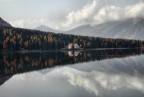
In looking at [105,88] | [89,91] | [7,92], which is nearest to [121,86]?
[105,88]

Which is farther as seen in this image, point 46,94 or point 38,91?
point 38,91

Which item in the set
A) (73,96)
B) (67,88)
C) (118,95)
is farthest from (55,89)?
(118,95)

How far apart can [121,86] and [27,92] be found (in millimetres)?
15933

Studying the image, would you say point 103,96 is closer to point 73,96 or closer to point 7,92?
point 73,96

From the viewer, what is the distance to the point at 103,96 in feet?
149

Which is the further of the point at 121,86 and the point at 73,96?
the point at 121,86

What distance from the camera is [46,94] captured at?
49000 mm

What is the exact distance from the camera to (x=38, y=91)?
52.4 meters

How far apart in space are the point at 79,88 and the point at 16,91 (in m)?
10.7

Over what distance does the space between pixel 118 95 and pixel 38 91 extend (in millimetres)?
13880

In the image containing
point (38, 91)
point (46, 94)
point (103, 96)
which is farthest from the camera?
point (38, 91)

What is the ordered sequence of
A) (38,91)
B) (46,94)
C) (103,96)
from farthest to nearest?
(38,91) < (46,94) < (103,96)

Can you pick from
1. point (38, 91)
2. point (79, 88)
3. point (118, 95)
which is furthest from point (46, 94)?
point (118, 95)

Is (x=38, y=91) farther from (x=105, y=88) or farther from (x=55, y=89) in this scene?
(x=105, y=88)
